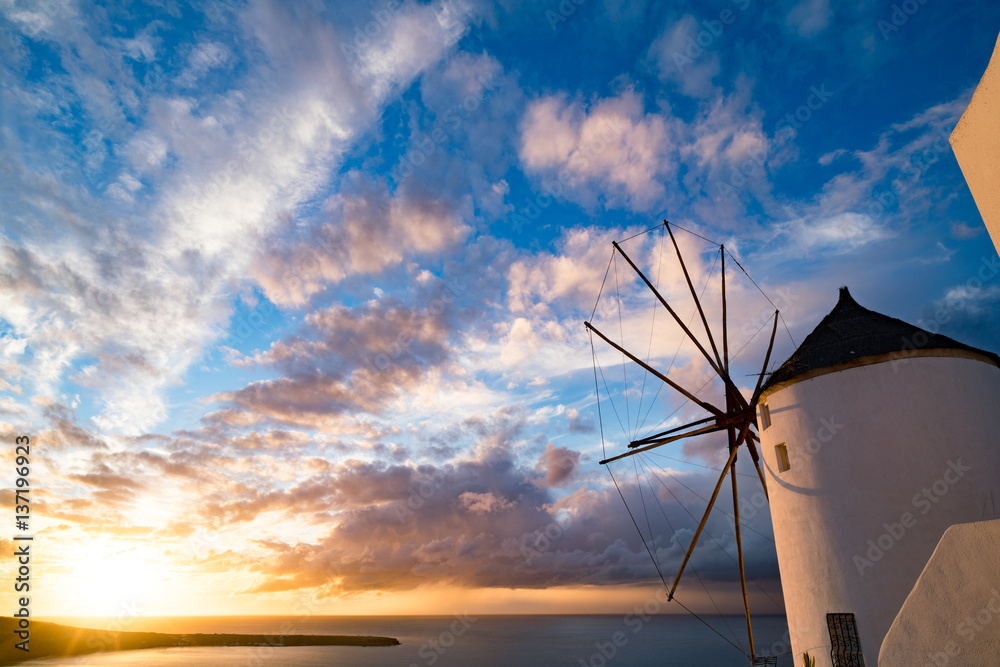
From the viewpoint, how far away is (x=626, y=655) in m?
103

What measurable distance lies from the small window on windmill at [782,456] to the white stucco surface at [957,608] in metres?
8.01

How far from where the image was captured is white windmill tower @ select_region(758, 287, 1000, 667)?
12.2 metres

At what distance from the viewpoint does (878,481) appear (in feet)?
41.6

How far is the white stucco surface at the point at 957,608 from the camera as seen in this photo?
253 inches

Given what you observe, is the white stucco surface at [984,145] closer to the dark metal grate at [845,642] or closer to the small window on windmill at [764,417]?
the small window on windmill at [764,417]

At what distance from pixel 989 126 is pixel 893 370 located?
988 cm

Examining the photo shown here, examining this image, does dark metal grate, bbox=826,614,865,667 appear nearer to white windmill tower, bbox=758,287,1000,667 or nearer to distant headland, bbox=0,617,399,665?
white windmill tower, bbox=758,287,1000,667

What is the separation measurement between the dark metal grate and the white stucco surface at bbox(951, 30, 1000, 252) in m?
11.3

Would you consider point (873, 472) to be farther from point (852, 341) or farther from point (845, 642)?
point (845, 642)

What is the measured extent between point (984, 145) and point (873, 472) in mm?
10080

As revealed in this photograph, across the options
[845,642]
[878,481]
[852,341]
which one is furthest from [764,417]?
[845,642]

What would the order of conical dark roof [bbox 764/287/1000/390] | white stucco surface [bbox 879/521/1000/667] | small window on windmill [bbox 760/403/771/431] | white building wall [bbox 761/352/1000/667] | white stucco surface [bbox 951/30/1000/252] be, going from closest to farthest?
white stucco surface [bbox 951/30/1000/252] → white stucco surface [bbox 879/521/1000/667] → white building wall [bbox 761/352/1000/667] → conical dark roof [bbox 764/287/1000/390] → small window on windmill [bbox 760/403/771/431]

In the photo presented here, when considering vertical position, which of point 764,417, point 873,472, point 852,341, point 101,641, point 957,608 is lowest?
point 101,641

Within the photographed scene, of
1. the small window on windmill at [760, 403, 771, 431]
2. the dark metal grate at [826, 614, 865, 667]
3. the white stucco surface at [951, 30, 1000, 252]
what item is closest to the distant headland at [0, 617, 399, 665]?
the dark metal grate at [826, 614, 865, 667]
